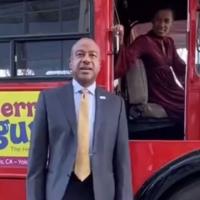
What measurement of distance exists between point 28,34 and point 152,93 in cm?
106

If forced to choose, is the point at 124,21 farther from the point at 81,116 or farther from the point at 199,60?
the point at 81,116

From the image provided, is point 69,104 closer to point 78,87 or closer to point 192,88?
point 78,87

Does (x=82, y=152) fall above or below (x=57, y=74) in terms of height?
below

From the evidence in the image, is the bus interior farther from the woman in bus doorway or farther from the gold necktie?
the gold necktie

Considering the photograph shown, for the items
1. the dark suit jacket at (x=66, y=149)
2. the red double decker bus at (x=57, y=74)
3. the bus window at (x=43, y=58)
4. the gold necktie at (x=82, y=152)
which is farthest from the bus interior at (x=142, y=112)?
the gold necktie at (x=82, y=152)

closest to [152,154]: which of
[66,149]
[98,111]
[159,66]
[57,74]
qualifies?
[159,66]

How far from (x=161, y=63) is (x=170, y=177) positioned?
1.00 m

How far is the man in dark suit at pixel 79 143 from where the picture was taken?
131 inches

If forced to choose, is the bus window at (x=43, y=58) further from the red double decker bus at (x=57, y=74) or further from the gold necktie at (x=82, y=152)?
the gold necktie at (x=82, y=152)

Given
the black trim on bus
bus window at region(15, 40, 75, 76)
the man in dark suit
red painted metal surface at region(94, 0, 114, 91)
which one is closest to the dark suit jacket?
the man in dark suit

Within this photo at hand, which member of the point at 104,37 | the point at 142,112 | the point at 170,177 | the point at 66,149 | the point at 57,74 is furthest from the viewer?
the point at 142,112

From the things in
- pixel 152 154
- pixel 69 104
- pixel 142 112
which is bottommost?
pixel 152 154

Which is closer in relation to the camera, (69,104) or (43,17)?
(69,104)

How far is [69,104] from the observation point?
3.39 metres
